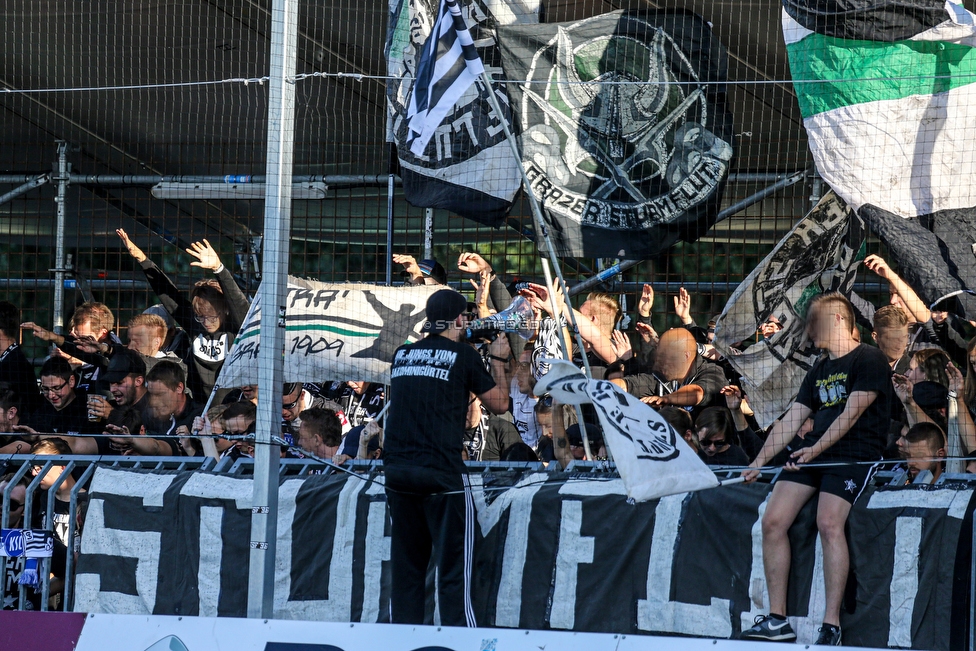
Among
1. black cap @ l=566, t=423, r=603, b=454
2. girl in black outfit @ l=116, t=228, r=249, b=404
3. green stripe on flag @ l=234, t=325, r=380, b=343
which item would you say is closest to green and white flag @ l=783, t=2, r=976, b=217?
black cap @ l=566, t=423, r=603, b=454

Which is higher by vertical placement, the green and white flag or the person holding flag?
the green and white flag

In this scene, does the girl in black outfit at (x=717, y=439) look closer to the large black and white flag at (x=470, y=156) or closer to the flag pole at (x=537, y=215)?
the flag pole at (x=537, y=215)

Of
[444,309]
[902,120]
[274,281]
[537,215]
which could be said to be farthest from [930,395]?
[274,281]

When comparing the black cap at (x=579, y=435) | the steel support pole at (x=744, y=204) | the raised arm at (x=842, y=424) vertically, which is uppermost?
the steel support pole at (x=744, y=204)

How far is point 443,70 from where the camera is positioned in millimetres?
6477

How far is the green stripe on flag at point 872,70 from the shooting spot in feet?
21.1

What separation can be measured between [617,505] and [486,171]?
82.9 inches

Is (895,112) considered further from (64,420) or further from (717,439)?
(64,420)

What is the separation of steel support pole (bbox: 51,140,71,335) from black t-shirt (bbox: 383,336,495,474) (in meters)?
4.34

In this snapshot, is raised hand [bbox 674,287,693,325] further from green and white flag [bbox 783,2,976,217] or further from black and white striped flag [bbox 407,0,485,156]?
black and white striped flag [bbox 407,0,485,156]

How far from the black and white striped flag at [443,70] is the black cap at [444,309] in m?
1.07

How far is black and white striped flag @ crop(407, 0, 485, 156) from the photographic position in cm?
631

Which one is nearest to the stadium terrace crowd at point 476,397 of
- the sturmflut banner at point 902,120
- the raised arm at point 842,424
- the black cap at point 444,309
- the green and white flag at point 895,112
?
the raised arm at point 842,424

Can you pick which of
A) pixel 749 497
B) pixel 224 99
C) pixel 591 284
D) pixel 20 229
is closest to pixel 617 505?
pixel 749 497
